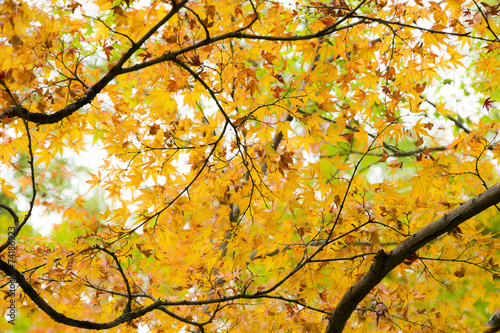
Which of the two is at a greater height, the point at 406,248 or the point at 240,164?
the point at 240,164

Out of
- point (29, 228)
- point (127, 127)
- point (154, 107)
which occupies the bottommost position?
point (154, 107)

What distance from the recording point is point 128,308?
5.51 feet

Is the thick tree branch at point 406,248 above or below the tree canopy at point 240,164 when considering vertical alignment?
below

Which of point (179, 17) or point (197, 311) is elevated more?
point (179, 17)

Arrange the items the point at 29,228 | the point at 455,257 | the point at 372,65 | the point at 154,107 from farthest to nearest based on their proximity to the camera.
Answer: the point at 29,228, the point at 372,65, the point at 455,257, the point at 154,107

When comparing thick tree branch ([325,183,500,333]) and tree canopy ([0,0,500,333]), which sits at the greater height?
tree canopy ([0,0,500,333])

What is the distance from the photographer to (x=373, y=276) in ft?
5.52

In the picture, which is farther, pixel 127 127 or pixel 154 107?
pixel 127 127

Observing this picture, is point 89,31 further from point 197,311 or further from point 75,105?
point 197,311

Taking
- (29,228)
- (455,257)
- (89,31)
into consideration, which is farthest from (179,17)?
(29,228)

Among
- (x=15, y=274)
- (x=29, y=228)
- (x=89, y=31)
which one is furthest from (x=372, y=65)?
(x=29, y=228)

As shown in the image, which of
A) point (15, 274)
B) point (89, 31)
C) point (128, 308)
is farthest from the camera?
point (89, 31)

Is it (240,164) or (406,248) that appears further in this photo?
(240,164)

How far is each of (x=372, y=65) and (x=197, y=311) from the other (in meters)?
1.97
